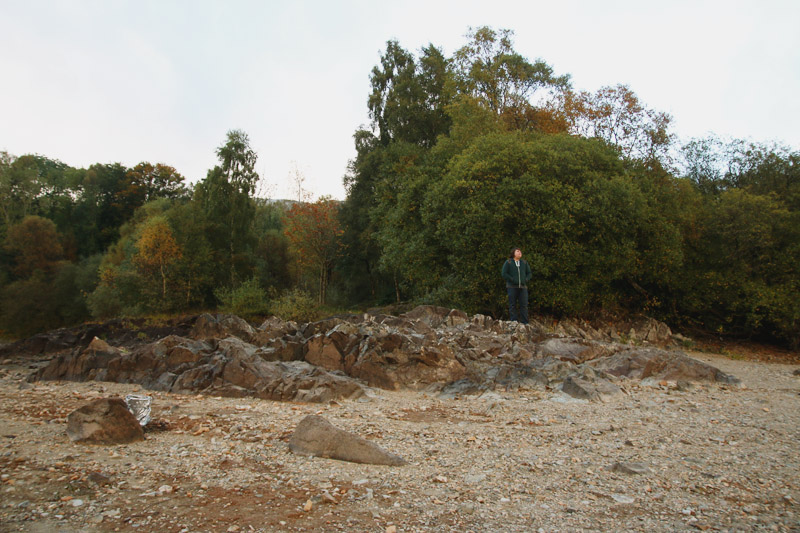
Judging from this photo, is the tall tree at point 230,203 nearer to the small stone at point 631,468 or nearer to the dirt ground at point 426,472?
the dirt ground at point 426,472

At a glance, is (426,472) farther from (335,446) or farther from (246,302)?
(246,302)

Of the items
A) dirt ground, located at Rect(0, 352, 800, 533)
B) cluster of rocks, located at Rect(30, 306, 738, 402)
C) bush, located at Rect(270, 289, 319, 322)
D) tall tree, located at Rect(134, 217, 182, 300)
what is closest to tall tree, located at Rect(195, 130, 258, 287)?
tall tree, located at Rect(134, 217, 182, 300)

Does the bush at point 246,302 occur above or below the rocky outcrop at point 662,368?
below

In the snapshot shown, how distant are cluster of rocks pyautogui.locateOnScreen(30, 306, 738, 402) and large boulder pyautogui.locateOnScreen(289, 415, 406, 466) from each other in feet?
9.77

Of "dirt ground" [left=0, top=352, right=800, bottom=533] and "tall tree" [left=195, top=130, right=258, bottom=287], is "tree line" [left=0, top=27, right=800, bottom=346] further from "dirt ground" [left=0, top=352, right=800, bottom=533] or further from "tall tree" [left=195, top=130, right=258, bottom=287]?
"dirt ground" [left=0, top=352, right=800, bottom=533]

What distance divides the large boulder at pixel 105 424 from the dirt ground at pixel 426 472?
17 cm

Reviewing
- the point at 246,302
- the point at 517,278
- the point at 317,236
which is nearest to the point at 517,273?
the point at 517,278

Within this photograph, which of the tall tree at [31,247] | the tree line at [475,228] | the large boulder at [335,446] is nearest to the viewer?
the large boulder at [335,446]

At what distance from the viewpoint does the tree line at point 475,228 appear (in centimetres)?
1855

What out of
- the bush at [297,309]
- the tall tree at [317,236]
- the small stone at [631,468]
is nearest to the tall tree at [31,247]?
the tall tree at [317,236]

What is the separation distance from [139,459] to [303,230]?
98.4 ft

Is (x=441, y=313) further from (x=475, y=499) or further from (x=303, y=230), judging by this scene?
(x=303, y=230)

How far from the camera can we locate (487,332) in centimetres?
1368

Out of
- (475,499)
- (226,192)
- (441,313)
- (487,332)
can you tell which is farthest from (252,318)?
(475,499)
